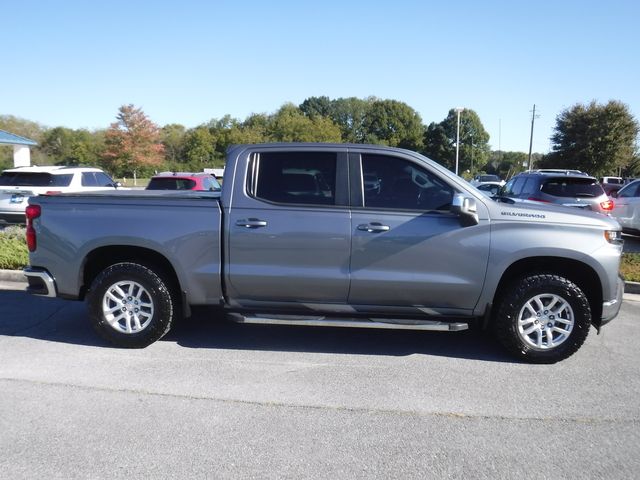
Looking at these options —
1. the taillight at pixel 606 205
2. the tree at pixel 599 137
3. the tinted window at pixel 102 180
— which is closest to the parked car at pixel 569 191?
the taillight at pixel 606 205

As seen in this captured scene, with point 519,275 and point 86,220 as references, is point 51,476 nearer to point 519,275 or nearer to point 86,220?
point 86,220

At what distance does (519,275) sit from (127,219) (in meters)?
3.71

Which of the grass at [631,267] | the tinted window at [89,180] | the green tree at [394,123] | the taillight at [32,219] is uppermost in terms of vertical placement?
the green tree at [394,123]

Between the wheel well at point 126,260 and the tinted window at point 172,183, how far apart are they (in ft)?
24.8

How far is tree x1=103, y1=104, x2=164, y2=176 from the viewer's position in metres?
45.6

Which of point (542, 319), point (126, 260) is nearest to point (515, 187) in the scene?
point (542, 319)

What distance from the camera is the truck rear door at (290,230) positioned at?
4.82 metres

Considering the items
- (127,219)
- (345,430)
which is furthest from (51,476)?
(127,219)

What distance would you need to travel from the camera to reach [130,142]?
149ft

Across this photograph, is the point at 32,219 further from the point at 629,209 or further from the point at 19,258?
the point at 629,209

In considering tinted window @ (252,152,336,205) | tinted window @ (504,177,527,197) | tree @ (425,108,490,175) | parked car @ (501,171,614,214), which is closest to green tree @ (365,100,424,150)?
tree @ (425,108,490,175)

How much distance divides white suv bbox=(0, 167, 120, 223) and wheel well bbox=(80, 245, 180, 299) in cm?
792

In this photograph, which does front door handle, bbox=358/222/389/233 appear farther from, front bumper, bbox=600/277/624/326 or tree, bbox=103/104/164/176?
tree, bbox=103/104/164/176

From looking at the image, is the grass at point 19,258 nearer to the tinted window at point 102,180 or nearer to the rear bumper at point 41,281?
the rear bumper at point 41,281
